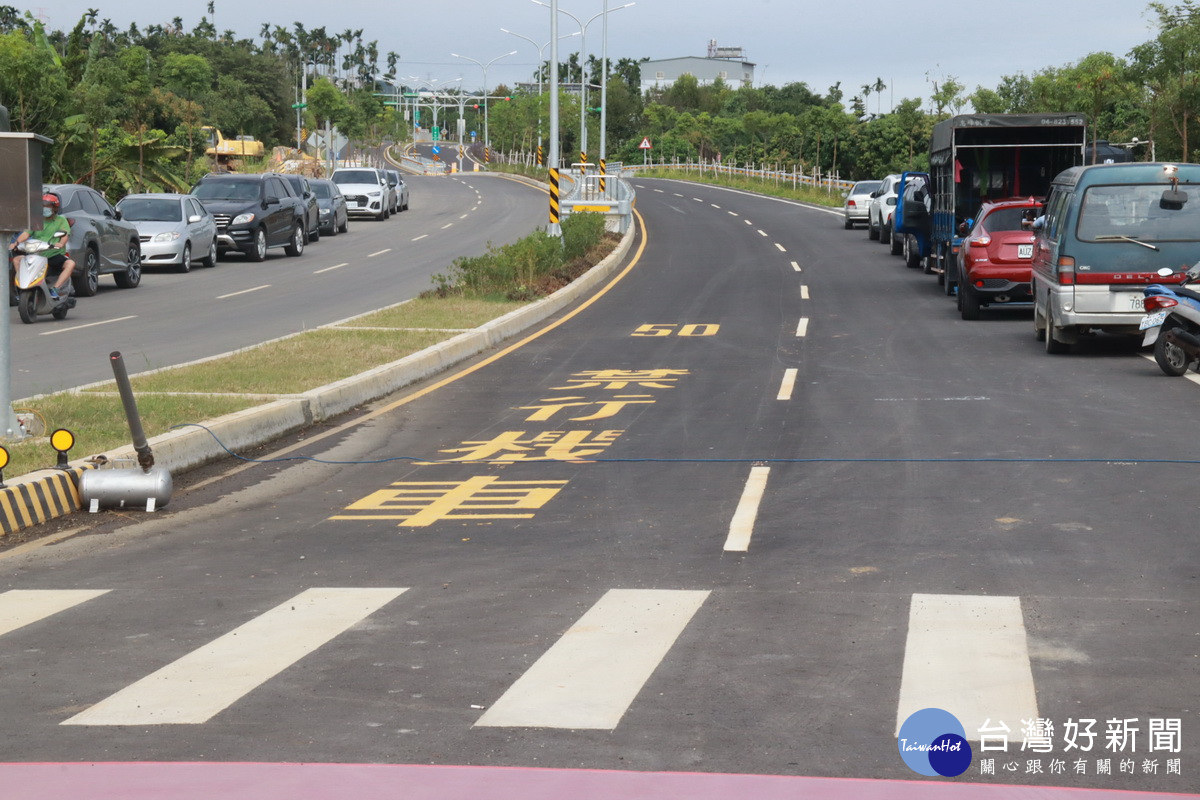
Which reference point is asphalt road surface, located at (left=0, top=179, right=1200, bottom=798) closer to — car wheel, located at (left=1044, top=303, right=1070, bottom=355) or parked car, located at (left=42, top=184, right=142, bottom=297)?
car wheel, located at (left=1044, top=303, right=1070, bottom=355)

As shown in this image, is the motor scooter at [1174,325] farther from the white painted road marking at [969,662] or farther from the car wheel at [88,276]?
the car wheel at [88,276]

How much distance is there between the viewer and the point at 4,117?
1086cm

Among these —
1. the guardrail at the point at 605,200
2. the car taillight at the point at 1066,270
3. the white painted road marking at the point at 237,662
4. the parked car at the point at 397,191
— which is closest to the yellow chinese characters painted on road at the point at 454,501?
the white painted road marking at the point at 237,662

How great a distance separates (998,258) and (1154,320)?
585 cm

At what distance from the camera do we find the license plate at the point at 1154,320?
14.6 meters

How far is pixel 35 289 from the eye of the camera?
69.6 ft

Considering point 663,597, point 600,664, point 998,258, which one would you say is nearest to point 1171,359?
point 998,258

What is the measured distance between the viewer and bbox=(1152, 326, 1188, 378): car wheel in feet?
47.9

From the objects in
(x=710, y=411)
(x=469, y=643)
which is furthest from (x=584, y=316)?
(x=469, y=643)

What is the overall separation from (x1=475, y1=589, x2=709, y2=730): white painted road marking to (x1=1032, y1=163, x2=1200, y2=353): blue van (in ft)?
34.4

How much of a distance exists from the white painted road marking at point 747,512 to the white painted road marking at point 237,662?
196cm

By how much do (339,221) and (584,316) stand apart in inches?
928

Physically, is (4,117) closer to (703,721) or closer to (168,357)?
(168,357)

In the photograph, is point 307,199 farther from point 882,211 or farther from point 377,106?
point 377,106
